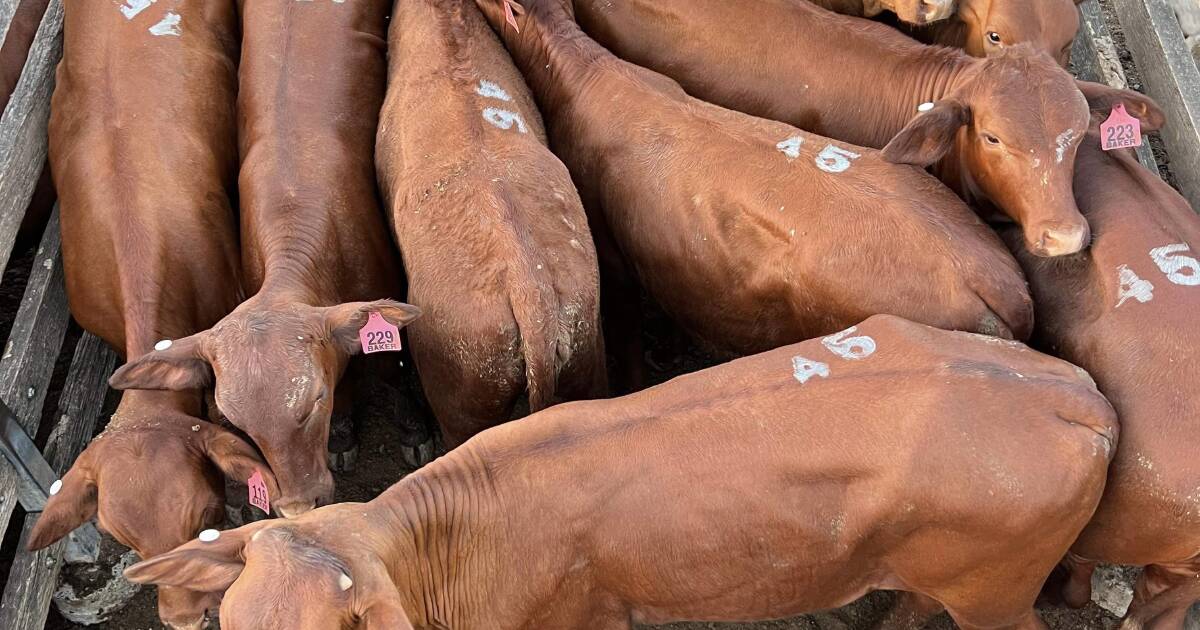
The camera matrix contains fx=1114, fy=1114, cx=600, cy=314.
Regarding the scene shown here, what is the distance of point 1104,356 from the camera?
3979mm

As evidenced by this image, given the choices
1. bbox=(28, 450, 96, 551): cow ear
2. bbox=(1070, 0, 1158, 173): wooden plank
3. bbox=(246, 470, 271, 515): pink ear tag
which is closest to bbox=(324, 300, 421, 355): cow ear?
bbox=(246, 470, 271, 515): pink ear tag

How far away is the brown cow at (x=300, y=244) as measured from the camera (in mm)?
4125

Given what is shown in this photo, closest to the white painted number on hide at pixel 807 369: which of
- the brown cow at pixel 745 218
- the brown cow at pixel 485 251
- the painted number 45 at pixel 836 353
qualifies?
the painted number 45 at pixel 836 353

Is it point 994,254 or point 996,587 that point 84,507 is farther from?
point 994,254

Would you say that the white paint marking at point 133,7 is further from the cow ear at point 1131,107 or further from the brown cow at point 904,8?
the cow ear at point 1131,107

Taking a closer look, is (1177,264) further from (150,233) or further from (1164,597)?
(150,233)

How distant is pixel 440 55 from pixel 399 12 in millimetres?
670

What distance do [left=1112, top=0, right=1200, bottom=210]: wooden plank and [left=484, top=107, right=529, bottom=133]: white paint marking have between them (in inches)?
121

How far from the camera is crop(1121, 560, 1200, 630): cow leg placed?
13.6ft

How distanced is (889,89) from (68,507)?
3.90 m

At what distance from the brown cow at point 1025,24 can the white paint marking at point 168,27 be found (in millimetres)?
4013

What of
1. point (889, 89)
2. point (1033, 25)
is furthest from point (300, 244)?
point (1033, 25)

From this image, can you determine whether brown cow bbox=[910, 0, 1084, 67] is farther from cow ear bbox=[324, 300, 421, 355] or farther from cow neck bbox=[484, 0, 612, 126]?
cow ear bbox=[324, 300, 421, 355]

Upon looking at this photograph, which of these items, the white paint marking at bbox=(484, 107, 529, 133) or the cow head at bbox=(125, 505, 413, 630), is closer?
the cow head at bbox=(125, 505, 413, 630)
